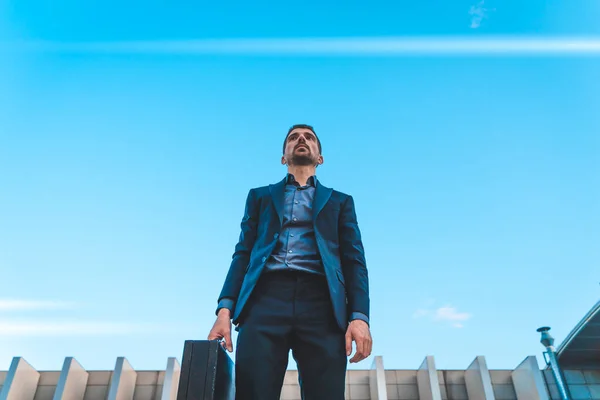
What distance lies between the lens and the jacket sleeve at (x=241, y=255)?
2770mm

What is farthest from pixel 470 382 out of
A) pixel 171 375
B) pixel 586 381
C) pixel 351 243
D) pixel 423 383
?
pixel 351 243

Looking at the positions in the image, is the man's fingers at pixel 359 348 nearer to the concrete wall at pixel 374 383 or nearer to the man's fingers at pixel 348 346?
the man's fingers at pixel 348 346

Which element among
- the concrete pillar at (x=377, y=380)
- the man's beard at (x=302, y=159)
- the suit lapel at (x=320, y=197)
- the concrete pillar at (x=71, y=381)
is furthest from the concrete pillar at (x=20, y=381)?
the suit lapel at (x=320, y=197)

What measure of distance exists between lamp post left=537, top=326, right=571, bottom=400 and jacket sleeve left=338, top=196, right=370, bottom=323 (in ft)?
42.0

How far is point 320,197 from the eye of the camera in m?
3.20

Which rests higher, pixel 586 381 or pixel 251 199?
pixel 586 381

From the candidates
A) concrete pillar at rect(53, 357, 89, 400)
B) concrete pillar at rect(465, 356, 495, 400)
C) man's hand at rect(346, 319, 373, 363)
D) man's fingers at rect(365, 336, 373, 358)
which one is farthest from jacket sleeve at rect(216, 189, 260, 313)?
concrete pillar at rect(53, 357, 89, 400)

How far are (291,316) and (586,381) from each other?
14.7m

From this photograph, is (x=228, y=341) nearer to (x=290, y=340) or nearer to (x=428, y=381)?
(x=290, y=340)

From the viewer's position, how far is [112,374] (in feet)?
41.7

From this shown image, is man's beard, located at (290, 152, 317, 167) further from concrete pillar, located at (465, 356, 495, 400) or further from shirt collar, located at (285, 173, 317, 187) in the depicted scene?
concrete pillar, located at (465, 356, 495, 400)

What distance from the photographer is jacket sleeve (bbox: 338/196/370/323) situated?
2693mm

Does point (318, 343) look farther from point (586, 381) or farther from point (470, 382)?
point (586, 381)

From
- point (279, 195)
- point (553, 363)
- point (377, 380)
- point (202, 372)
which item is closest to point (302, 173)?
point (279, 195)
